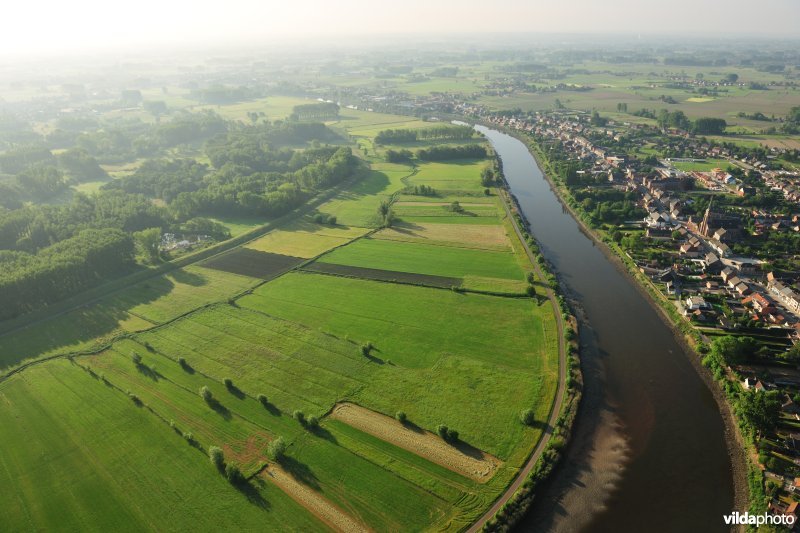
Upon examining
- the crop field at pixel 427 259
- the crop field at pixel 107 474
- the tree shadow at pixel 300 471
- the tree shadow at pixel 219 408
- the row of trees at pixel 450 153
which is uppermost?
the row of trees at pixel 450 153

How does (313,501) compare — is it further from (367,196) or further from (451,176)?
(451,176)

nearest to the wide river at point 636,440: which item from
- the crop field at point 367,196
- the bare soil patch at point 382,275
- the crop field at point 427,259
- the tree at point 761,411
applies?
the tree at point 761,411

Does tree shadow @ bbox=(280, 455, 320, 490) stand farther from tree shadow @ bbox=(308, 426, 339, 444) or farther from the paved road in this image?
the paved road

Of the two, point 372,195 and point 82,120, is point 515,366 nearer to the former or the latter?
point 372,195

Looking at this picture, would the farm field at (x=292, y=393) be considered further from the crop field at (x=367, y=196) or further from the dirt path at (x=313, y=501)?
the crop field at (x=367, y=196)

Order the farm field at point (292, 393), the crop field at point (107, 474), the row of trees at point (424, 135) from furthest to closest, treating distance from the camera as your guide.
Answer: the row of trees at point (424, 135)
the farm field at point (292, 393)
the crop field at point (107, 474)

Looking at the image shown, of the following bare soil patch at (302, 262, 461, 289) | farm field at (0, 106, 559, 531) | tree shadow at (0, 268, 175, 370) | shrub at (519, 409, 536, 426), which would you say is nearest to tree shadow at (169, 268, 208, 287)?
farm field at (0, 106, 559, 531)

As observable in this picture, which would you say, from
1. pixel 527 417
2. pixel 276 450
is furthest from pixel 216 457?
pixel 527 417
